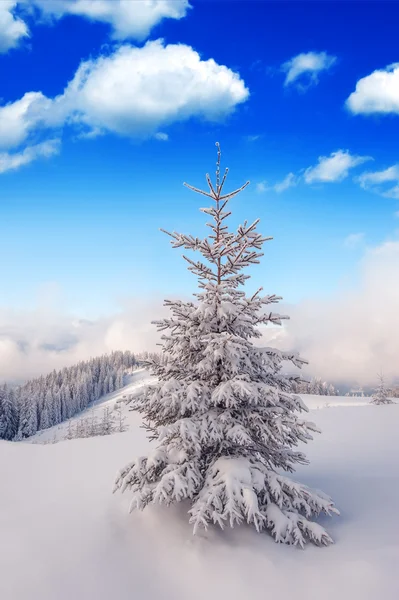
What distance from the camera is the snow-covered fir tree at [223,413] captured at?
6.62 meters

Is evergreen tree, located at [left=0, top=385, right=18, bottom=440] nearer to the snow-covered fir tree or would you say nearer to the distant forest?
the distant forest

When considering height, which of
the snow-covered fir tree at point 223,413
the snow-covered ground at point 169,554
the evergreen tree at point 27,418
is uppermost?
the snow-covered fir tree at point 223,413

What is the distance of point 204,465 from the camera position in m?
7.55

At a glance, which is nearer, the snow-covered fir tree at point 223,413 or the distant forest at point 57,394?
the snow-covered fir tree at point 223,413

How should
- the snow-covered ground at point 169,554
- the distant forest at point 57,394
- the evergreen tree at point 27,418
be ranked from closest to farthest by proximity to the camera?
the snow-covered ground at point 169,554 → the distant forest at point 57,394 → the evergreen tree at point 27,418

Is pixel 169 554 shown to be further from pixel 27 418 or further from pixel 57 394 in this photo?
pixel 57 394

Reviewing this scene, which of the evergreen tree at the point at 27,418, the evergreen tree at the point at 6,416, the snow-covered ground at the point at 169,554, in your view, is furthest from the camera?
the evergreen tree at the point at 27,418

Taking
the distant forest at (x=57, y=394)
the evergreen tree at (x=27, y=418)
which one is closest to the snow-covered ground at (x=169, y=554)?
the distant forest at (x=57, y=394)

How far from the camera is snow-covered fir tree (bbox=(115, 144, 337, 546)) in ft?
21.7

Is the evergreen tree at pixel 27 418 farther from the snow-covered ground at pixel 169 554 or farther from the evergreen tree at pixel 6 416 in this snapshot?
the snow-covered ground at pixel 169 554

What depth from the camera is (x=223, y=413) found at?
7270 mm

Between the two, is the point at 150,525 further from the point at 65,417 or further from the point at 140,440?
the point at 65,417

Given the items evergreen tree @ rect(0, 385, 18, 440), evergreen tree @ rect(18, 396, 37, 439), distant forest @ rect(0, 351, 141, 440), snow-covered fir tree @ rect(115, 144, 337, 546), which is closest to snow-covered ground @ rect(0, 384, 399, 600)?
snow-covered fir tree @ rect(115, 144, 337, 546)

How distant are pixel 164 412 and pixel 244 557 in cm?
291
